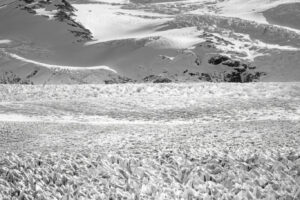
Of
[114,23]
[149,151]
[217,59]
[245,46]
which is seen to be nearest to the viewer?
[149,151]

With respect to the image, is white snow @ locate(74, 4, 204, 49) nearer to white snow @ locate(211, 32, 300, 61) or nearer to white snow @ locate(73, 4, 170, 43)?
white snow @ locate(73, 4, 170, 43)

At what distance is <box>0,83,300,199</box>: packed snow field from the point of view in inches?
539

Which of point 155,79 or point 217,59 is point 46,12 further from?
point 217,59

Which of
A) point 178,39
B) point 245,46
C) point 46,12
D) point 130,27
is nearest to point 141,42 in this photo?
point 178,39

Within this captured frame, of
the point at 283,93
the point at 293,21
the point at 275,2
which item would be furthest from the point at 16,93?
the point at 275,2

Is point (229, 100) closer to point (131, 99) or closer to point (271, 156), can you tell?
point (131, 99)

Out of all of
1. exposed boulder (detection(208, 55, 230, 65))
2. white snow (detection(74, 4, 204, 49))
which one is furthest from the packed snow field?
white snow (detection(74, 4, 204, 49))

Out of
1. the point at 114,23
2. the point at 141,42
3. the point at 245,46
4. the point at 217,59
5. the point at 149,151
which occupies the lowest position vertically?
the point at 217,59

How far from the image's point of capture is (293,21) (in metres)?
86.4

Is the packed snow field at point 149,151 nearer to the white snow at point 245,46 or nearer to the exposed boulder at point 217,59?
the exposed boulder at point 217,59

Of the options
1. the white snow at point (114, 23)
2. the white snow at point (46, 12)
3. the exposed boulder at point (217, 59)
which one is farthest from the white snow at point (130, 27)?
the exposed boulder at point (217, 59)

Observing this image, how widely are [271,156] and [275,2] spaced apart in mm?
91019

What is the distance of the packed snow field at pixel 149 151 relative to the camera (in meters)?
13.7

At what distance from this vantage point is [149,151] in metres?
16.0
